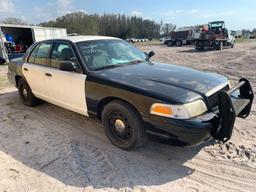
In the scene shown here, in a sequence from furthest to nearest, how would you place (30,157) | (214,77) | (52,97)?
1. (52,97)
2. (214,77)
3. (30,157)

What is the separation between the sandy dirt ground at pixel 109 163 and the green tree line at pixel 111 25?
5524 centimetres

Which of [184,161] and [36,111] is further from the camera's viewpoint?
[36,111]

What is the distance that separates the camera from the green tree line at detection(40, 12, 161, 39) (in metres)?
58.3

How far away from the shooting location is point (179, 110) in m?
2.95

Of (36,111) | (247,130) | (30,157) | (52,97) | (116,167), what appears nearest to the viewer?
(116,167)

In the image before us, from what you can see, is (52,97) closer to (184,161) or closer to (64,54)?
(64,54)

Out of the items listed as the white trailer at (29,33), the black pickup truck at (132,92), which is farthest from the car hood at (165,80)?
the white trailer at (29,33)

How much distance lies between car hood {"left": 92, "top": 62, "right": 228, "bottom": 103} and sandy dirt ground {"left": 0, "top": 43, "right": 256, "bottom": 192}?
0.95 meters

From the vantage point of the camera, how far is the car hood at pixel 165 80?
3.11 metres

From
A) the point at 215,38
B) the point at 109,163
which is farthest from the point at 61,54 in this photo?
the point at 215,38

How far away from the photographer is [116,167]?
3264 mm

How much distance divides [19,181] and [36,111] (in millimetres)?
2614

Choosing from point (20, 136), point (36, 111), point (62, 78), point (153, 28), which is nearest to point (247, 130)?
point (62, 78)

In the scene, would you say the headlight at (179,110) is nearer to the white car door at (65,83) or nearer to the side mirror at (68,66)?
the white car door at (65,83)
